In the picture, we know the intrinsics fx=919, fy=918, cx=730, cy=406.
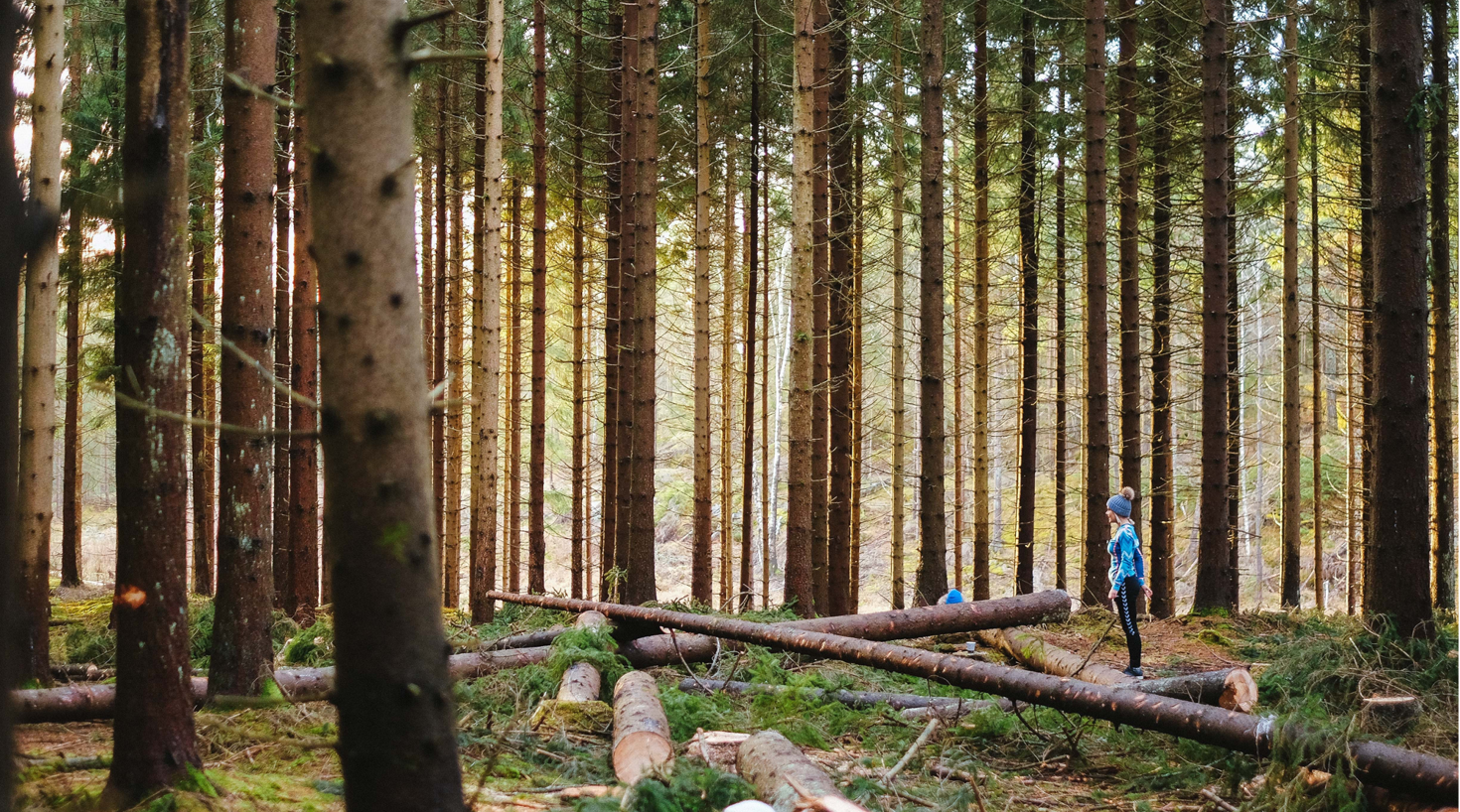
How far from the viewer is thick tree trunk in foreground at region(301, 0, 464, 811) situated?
2439mm

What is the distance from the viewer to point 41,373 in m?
7.61

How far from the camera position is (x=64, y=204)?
8570 mm

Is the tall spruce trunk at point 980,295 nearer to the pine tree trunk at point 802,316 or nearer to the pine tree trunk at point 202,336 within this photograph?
the pine tree trunk at point 802,316

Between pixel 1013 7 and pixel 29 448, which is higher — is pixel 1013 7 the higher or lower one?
the higher one

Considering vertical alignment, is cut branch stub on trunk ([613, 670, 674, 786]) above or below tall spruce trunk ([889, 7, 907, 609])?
below

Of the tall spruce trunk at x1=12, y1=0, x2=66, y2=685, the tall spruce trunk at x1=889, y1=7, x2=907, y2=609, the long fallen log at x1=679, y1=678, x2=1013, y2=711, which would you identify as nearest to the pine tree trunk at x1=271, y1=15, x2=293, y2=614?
the tall spruce trunk at x1=12, y1=0, x2=66, y2=685

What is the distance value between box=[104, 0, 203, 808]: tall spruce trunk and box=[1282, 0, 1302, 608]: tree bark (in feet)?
48.4

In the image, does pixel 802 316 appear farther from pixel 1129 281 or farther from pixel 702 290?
pixel 1129 281

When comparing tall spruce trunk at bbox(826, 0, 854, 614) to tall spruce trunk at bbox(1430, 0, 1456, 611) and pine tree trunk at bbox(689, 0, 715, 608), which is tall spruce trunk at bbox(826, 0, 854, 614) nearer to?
pine tree trunk at bbox(689, 0, 715, 608)

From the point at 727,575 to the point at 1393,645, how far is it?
14.0 metres

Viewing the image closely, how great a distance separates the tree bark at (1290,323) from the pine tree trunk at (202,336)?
15.9 metres

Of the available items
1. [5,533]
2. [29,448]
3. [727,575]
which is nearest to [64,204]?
[29,448]

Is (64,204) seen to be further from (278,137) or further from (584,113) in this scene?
(584,113)

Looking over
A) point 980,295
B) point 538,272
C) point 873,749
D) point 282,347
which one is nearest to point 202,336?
Answer: point 282,347
